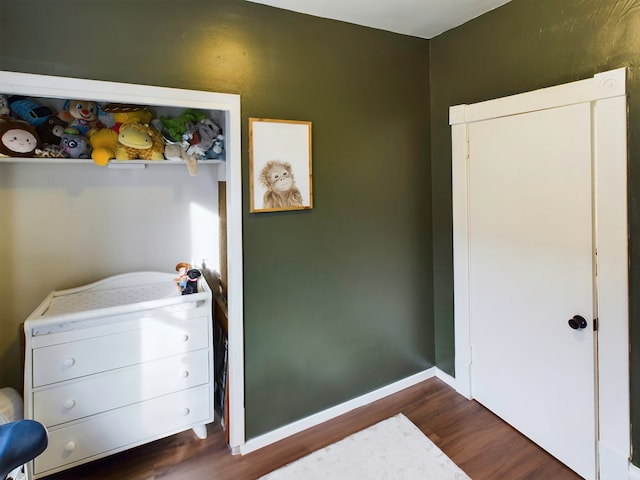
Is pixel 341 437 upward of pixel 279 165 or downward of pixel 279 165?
downward

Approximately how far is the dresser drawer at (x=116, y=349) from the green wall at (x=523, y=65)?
1.82m

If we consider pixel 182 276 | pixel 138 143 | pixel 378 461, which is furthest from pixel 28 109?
pixel 378 461

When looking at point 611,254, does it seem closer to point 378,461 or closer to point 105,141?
point 378,461

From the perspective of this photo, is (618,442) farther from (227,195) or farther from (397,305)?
(227,195)

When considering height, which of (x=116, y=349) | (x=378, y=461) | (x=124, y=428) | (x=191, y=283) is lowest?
(x=378, y=461)

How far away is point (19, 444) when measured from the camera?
1068 millimetres

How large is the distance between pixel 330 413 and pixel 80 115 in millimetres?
2370

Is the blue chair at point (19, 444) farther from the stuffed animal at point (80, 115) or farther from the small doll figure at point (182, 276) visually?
the stuffed animal at point (80, 115)

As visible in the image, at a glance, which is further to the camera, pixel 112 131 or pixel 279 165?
pixel 279 165

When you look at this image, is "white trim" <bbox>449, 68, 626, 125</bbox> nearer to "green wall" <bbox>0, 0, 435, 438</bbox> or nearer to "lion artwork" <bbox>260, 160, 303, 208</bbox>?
"green wall" <bbox>0, 0, 435, 438</bbox>

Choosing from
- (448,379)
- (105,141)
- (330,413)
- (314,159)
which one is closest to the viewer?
(105,141)

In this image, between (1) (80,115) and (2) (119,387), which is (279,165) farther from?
(2) (119,387)

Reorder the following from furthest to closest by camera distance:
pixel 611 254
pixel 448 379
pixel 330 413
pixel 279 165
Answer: pixel 448 379, pixel 330 413, pixel 279 165, pixel 611 254

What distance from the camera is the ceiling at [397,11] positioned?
6.70 ft
